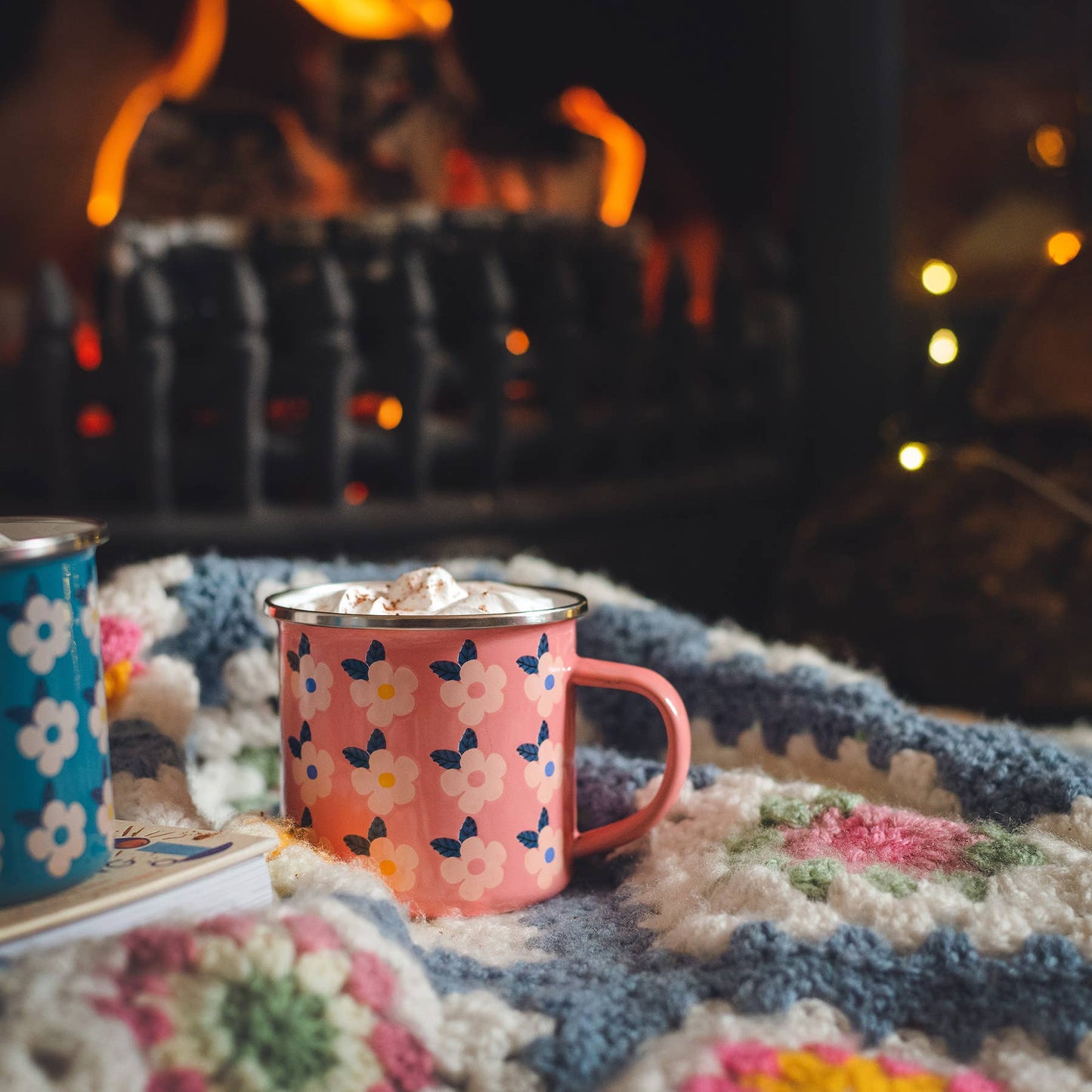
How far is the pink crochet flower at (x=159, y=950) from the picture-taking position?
0.31 meters

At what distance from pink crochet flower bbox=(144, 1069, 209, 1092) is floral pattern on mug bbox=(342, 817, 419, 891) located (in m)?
0.14

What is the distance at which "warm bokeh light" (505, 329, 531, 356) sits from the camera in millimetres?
1288

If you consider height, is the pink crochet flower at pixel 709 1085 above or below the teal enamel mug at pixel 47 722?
below

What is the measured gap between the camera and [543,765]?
17.8 inches

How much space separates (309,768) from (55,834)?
0.39ft

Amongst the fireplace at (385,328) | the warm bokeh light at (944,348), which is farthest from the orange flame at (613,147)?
the warm bokeh light at (944,348)

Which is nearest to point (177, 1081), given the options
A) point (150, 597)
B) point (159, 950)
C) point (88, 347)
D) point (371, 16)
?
point (159, 950)

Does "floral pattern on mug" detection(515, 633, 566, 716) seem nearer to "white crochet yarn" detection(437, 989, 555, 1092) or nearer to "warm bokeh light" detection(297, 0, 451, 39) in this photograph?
"white crochet yarn" detection(437, 989, 555, 1092)

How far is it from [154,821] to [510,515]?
0.85 meters

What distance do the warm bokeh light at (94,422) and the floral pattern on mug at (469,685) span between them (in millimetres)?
849

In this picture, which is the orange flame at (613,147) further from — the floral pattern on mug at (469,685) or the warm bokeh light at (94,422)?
the floral pattern on mug at (469,685)

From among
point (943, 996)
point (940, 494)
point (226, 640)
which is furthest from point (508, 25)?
point (943, 996)

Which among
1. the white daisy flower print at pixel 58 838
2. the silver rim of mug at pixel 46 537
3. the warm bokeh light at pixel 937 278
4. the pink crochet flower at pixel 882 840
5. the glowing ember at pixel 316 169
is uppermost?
the glowing ember at pixel 316 169

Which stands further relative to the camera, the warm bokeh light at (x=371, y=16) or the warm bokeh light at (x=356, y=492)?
the warm bokeh light at (x=371, y=16)
